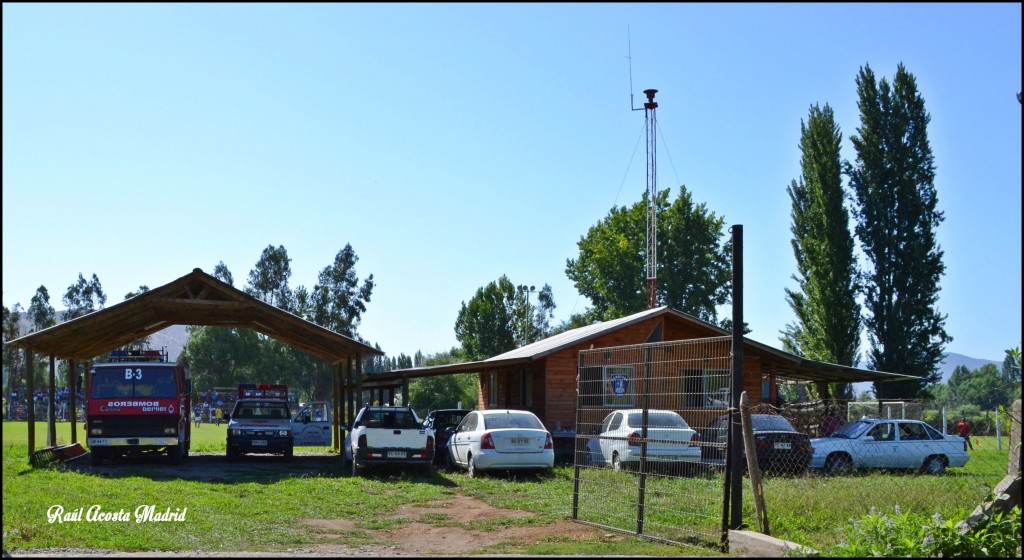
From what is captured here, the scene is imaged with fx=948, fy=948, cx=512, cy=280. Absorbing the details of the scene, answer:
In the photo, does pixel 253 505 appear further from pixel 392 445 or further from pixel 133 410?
pixel 133 410

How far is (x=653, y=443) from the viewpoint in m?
11.2

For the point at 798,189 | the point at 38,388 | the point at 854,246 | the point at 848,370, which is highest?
the point at 798,189

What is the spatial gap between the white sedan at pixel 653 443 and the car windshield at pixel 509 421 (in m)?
7.72

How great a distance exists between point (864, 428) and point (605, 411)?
1190 cm

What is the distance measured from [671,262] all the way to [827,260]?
20902mm

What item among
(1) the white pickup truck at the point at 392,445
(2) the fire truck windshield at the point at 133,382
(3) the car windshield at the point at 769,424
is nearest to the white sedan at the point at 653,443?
(3) the car windshield at the point at 769,424

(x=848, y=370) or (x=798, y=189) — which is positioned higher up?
(x=798, y=189)

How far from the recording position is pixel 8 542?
1092 centimetres

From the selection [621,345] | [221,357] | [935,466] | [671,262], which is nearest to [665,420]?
[935,466]

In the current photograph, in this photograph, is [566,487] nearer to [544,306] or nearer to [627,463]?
[627,463]

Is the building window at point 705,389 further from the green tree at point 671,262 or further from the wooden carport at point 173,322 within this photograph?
the green tree at point 671,262

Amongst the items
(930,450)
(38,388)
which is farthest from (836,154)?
(38,388)

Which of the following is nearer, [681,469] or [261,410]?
[681,469]

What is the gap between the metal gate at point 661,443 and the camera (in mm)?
10617
